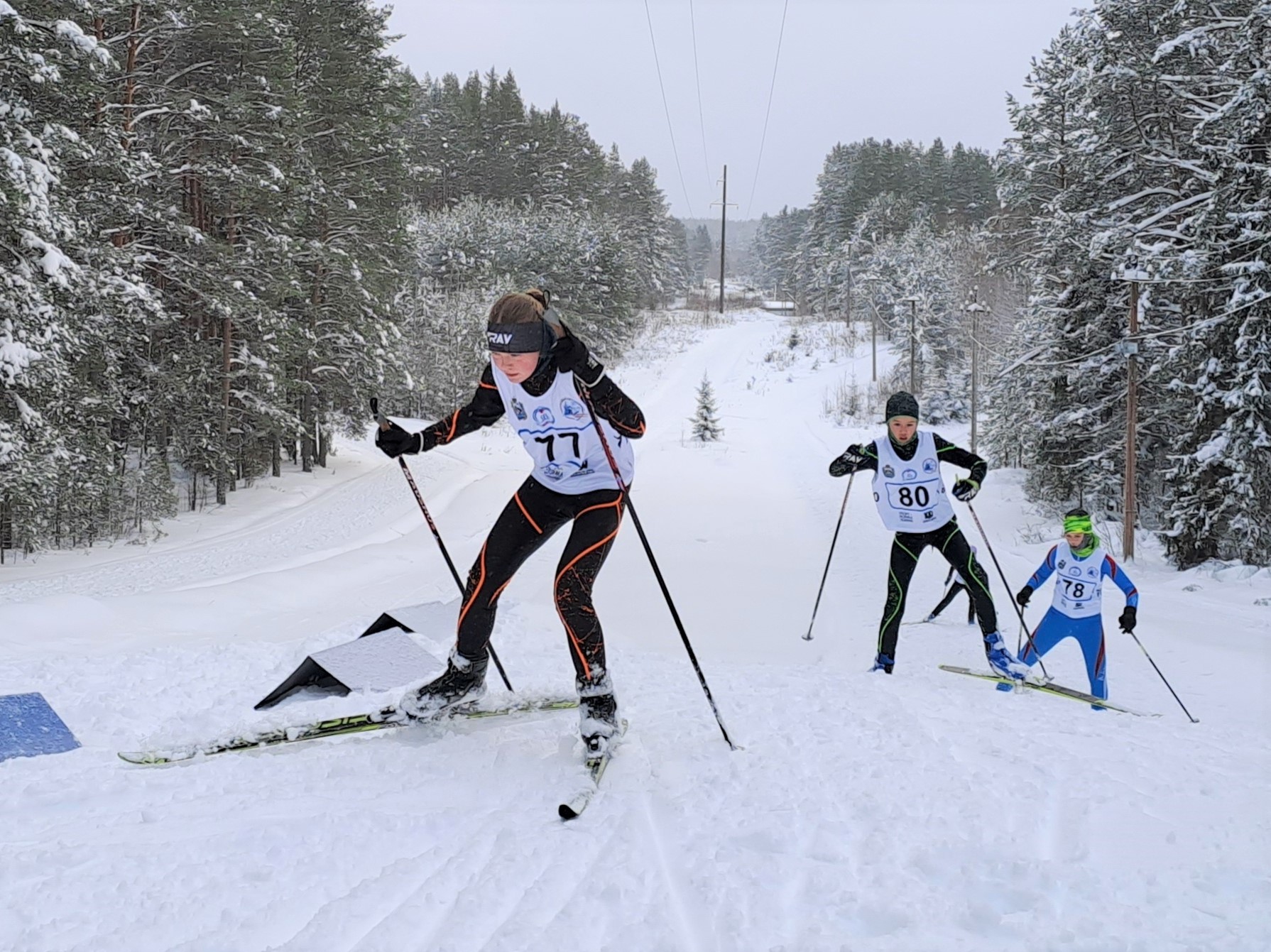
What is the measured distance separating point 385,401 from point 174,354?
12.7 metres

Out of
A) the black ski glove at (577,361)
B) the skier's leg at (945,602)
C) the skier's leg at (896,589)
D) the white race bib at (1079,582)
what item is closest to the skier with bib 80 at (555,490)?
the black ski glove at (577,361)

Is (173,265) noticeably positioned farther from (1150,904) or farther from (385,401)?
(1150,904)

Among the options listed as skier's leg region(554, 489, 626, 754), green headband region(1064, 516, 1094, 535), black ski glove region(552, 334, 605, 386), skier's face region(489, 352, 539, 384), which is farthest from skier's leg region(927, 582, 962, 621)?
skier's face region(489, 352, 539, 384)

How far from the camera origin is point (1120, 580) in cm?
687

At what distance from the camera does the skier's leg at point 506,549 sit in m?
4.05

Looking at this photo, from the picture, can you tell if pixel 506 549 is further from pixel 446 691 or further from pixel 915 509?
pixel 915 509

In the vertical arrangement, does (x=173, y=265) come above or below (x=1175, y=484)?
above

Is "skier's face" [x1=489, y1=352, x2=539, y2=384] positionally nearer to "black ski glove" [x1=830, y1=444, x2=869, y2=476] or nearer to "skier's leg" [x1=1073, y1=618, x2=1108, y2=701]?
"black ski glove" [x1=830, y1=444, x2=869, y2=476]

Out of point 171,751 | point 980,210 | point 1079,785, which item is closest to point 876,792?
point 1079,785

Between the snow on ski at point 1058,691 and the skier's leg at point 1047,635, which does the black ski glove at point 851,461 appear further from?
the skier's leg at point 1047,635

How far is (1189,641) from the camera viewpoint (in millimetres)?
9914

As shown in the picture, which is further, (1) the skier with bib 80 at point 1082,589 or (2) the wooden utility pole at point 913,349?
(2) the wooden utility pole at point 913,349

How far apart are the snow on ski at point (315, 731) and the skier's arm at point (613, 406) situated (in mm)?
1774

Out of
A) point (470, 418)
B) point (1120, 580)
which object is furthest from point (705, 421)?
point (470, 418)
